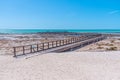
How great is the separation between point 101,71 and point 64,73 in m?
2.29

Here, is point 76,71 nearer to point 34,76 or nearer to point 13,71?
point 34,76

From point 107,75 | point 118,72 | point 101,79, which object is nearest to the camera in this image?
point 101,79

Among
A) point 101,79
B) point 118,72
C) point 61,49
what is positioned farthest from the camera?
point 61,49

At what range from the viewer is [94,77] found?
805 cm

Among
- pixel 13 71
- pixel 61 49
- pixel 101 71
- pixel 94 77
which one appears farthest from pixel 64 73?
pixel 61 49

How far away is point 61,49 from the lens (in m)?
18.1

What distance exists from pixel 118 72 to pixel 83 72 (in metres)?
2.07

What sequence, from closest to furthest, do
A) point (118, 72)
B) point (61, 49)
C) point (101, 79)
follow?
point (101, 79)
point (118, 72)
point (61, 49)

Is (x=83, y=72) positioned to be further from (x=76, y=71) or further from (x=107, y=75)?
(x=107, y=75)

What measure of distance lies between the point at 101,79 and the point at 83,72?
1.34m

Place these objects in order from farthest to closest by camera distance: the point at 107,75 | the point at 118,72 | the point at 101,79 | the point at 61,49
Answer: the point at 61,49 < the point at 118,72 < the point at 107,75 < the point at 101,79

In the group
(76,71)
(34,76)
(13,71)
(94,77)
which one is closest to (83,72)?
(76,71)

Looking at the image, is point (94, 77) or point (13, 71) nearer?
point (94, 77)

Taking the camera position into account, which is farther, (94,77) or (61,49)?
(61,49)
